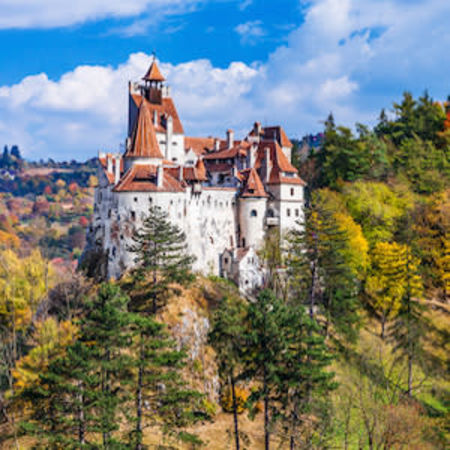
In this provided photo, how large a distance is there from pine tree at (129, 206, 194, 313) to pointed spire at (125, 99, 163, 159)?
645cm

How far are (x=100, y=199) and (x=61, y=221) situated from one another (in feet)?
441

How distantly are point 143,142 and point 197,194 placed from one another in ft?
25.7

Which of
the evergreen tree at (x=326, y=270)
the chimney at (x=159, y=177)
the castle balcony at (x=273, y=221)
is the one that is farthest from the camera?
the castle balcony at (x=273, y=221)

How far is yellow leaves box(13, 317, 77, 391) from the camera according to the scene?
45.5 meters

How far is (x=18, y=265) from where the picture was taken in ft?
246

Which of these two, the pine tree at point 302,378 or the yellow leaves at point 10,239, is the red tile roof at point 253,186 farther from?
the yellow leaves at point 10,239

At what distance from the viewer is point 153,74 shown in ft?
245

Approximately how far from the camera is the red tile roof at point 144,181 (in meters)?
53.1

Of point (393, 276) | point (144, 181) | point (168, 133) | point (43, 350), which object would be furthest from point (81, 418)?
point (168, 133)

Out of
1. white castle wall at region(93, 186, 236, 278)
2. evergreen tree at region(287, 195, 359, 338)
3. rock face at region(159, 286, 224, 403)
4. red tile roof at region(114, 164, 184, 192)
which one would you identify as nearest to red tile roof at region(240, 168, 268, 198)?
white castle wall at region(93, 186, 236, 278)

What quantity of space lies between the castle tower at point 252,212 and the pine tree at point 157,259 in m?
10.6

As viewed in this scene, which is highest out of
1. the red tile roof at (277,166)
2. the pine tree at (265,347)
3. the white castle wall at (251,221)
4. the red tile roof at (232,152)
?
the red tile roof at (232,152)

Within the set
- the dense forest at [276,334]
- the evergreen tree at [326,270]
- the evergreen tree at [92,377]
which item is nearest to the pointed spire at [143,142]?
the dense forest at [276,334]

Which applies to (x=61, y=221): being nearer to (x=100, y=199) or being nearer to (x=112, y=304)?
(x=100, y=199)
